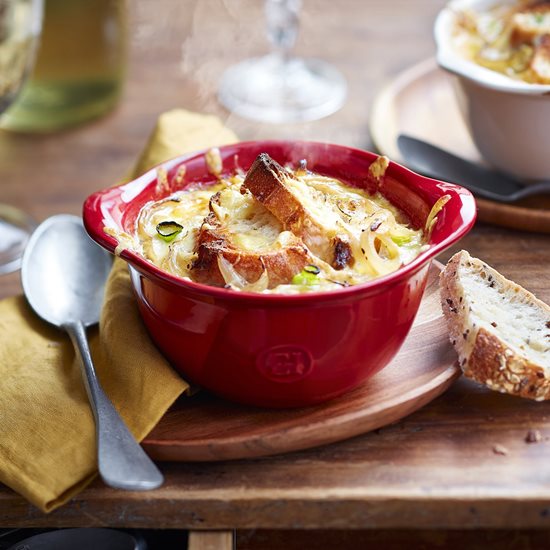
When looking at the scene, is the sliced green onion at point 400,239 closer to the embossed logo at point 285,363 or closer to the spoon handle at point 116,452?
the embossed logo at point 285,363

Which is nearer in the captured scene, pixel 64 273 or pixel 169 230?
pixel 169 230

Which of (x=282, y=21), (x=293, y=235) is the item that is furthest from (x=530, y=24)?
(x=293, y=235)

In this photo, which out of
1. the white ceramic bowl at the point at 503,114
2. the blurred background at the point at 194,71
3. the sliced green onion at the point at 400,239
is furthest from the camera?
the blurred background at the point at 194,71

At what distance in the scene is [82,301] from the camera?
5.88ft

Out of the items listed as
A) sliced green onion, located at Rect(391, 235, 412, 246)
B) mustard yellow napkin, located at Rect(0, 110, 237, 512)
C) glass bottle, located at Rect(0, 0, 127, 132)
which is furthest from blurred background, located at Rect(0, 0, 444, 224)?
sliced green onion, located at Rect(391, 235, 412, 246)

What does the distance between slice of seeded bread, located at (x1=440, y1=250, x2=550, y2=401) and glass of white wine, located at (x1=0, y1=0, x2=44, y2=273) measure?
109 centimetres

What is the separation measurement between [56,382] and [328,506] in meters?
0.53

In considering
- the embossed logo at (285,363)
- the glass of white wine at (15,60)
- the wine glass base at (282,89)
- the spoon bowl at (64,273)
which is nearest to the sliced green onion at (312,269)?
the embossed logo at (285,363)

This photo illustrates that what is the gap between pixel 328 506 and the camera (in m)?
1.35

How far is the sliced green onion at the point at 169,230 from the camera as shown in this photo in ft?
5.06

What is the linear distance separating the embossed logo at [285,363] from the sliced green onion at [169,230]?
0.29 meters

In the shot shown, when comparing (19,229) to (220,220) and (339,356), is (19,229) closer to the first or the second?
(220,220)

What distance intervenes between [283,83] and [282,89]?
36 mm

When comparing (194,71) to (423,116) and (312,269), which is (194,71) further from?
(312,269)
